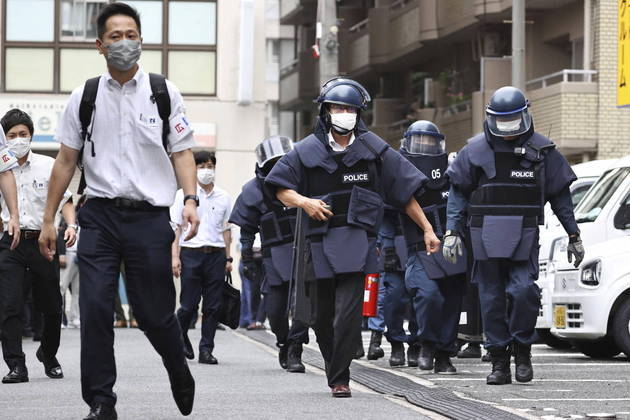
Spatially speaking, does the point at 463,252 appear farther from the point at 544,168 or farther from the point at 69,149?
the point at 69,149

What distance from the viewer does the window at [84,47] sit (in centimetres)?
3416

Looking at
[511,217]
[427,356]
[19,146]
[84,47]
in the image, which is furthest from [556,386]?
[84,47]

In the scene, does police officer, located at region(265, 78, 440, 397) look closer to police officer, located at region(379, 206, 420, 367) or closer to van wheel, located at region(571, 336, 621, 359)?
police officer, located at region(379, 206, 420, 367)

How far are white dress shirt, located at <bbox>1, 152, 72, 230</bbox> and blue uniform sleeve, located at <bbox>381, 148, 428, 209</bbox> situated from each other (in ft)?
9.38

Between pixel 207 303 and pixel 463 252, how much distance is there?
3358mm

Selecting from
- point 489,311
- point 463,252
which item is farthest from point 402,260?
point 489,311

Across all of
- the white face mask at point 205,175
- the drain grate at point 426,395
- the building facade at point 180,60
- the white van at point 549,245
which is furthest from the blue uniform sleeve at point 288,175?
the building facade at point 180,60

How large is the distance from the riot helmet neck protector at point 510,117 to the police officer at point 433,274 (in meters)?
1.42

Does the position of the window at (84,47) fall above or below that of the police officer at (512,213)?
above

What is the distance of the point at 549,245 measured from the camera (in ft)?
57.4

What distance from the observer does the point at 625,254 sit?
50.7 ft

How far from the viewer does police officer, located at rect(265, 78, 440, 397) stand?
34.9 ft

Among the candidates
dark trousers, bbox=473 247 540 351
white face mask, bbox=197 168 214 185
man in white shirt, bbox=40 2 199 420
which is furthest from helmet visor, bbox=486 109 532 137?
white face mask, bbox=197 168 214 185

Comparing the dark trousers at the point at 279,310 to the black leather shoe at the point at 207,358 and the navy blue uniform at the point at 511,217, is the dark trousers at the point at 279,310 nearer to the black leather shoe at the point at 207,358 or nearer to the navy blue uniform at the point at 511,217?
the black leather shoe at the point at 207,358
